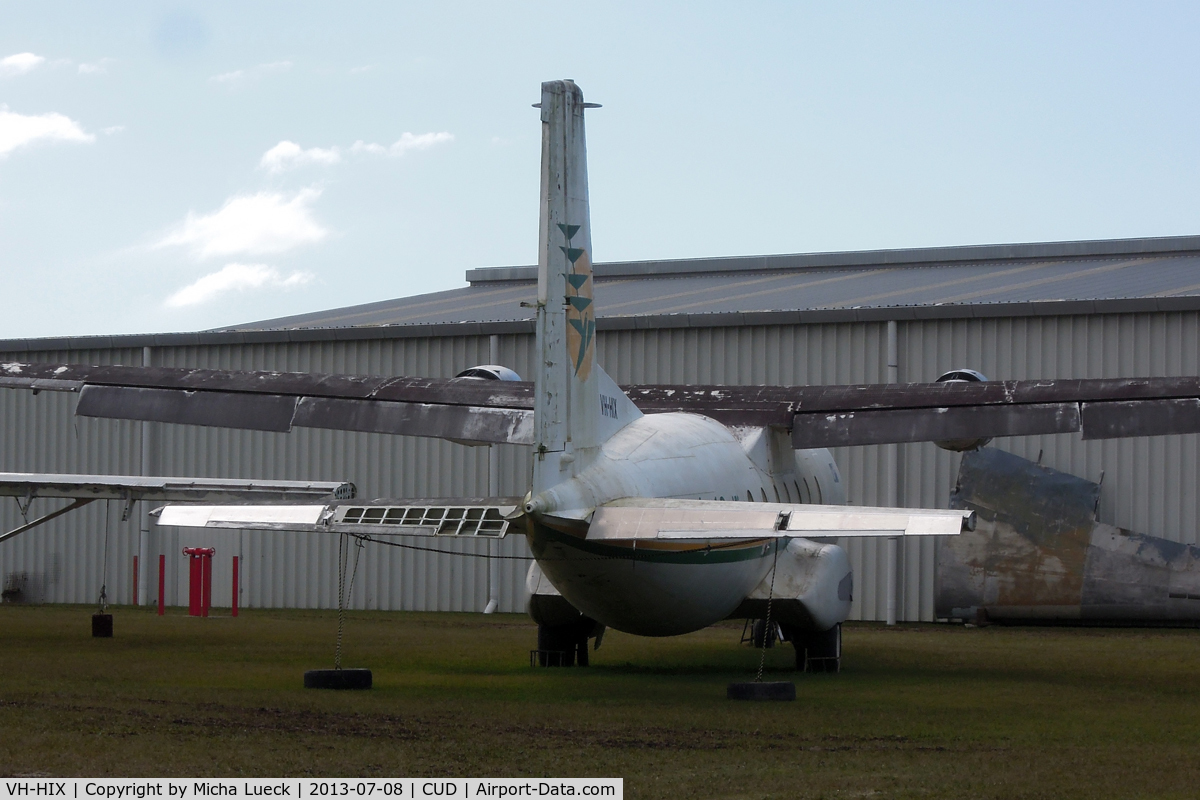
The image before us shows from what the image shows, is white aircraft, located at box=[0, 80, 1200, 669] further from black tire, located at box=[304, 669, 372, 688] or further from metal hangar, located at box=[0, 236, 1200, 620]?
metal hangar, located at box=[0, 236, 1200, 620]

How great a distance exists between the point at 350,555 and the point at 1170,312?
2053 cm

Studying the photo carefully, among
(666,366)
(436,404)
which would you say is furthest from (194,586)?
(436,404)

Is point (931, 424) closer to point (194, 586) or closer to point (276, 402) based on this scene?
point (276, 402)

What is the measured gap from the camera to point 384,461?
36156 millimetres

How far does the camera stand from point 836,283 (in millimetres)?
39375

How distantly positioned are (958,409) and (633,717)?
23.8ft

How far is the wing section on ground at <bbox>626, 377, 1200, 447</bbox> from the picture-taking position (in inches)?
674

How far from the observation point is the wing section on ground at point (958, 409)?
56.2 feet

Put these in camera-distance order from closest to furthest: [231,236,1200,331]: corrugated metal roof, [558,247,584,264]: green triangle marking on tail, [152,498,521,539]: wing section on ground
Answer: [152,498,521,539]: wing section on ground
[558,247,584,264]: green triangle marking on tail
[231,236,1200,331]: corrugated metal roof

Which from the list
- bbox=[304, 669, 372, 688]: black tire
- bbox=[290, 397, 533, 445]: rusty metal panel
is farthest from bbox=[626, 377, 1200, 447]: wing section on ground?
bbox=[304, 669, 372, 688]: black tire

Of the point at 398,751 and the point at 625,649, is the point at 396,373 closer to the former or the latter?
the point at 625,649

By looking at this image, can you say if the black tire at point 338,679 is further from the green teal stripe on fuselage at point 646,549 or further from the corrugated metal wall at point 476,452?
the corrugated metal wall at point 476,452

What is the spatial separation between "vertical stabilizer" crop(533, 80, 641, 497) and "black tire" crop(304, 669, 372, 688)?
3.90 m

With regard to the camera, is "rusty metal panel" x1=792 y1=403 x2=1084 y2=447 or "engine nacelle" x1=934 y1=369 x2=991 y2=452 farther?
"engine nacelle" x1=934 y1=369 x2=991 y2=452
